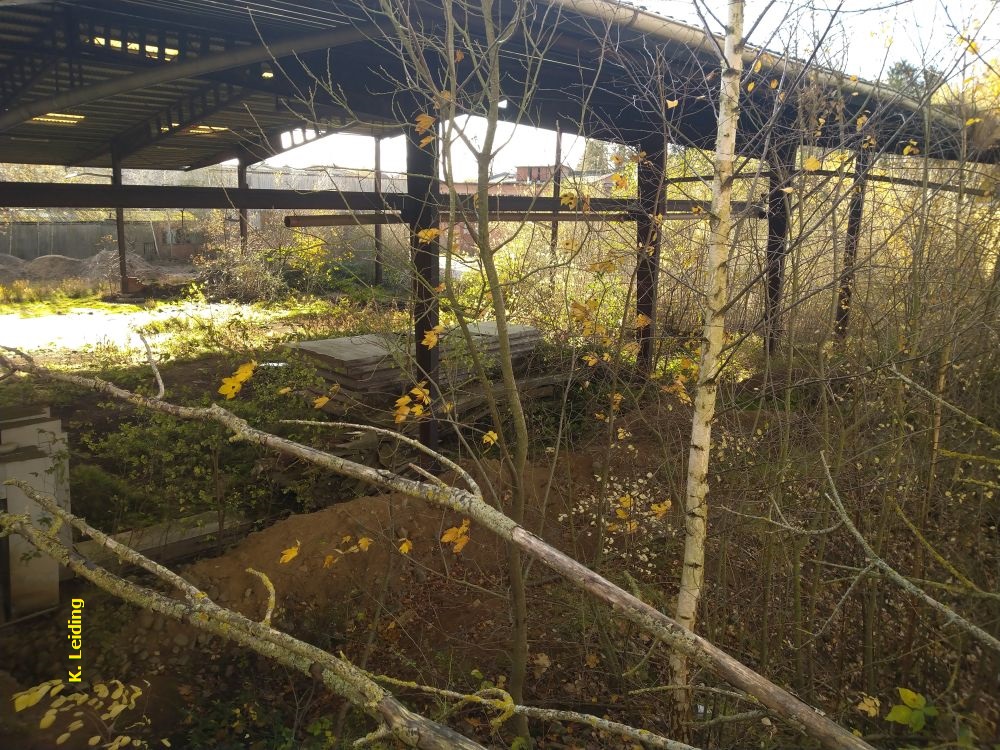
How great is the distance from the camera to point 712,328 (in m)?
3.15

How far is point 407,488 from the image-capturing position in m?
1.72

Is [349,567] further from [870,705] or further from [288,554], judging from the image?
[870,705]

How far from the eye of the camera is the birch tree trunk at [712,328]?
9.44ft

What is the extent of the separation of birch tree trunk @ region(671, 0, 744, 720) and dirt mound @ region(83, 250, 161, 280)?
19802 mm

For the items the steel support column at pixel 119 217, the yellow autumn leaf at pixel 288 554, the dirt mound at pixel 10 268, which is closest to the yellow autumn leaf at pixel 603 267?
the yellow autumn leaf at pixel 288 554

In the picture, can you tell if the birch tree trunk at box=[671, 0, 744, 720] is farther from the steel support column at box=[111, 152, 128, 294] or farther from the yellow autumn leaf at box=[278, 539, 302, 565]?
the steel support column at box=[111, 152, 128, 294]

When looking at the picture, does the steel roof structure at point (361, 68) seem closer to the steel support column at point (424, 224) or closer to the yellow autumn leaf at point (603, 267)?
the steel support column at point (424, 224)

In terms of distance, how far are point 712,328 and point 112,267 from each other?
20.9 m

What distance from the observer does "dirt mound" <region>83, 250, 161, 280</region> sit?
63.8 feet

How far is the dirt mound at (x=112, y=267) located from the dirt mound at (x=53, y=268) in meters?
0.29

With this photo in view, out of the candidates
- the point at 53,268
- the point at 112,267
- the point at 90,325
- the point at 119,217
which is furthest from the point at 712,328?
the point at 53,268

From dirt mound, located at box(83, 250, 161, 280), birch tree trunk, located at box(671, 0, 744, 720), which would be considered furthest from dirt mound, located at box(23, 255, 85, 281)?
birch tree trunk, located at box(671, 0, 744, 720)

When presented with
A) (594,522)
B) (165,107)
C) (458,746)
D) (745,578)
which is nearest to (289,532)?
(594,522)

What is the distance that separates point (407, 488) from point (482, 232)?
1623 mm
